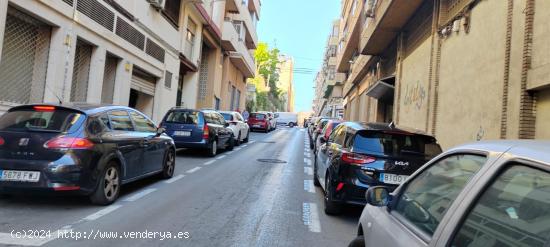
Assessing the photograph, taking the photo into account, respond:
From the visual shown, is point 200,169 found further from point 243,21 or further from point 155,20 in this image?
point 243,21

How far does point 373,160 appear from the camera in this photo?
688 centimetres

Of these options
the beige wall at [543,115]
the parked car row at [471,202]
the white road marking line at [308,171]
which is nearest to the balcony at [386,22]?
the white road marking line at [308,171]

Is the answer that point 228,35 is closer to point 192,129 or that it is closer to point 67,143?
point 192,129

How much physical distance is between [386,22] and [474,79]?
7867 mm

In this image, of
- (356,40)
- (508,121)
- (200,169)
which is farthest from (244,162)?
(356,40)

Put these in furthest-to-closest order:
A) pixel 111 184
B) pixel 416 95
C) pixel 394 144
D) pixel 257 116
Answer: pixel 257 116 < pixel 416 95 < pixel 111 184 < pixel 394 144

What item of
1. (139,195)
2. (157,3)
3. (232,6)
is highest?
(232,6)

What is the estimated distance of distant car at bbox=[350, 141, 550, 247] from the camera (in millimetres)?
1906

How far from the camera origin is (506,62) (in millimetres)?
9336

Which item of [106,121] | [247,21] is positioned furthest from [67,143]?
[247,21]

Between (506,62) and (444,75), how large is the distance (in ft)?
14.1

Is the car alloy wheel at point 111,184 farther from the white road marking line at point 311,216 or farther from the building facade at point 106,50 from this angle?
the building facade at point 106,50

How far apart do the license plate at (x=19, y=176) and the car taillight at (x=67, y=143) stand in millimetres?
410

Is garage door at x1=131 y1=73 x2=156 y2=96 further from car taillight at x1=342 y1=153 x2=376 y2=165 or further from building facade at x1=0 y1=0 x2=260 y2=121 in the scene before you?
car taillight at x1=342 y1=153 x2=376 y2=165
